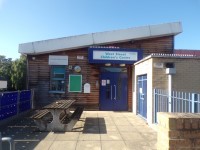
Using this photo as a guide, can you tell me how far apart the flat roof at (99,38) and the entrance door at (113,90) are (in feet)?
6.28

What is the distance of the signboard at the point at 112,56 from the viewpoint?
14.7 m

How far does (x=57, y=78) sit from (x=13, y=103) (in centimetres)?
440

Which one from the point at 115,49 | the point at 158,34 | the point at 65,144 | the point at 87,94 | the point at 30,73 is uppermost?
the point at 158,34

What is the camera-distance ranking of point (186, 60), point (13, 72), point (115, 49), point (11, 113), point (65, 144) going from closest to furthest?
point (65, 144) → point (186, 60) → point (11, 113) → point (115, 49) → point (13, 72)

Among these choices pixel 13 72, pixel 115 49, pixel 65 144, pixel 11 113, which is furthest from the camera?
pixel 13 72

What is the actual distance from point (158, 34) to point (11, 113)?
30.3 ft

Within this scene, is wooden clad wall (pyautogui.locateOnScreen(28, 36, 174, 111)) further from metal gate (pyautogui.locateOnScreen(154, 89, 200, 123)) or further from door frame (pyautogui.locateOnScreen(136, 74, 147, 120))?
metal gate (pyautogui.locateOnScreen(154, 89, 200, 123))

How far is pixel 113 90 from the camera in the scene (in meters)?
15.9

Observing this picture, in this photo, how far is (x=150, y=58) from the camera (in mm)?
10367

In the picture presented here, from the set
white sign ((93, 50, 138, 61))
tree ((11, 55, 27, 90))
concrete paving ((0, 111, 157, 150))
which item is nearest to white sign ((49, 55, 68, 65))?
white sign ((93, 50, 138, 61))

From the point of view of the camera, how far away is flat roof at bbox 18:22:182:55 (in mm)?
15242

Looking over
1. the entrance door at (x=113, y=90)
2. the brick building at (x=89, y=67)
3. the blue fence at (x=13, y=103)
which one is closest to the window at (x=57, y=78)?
the brick building at (x=89, y=67)

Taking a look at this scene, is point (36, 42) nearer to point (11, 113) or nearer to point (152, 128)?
point (11, 113)

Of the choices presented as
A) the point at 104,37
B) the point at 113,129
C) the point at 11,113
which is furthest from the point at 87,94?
the point at 113,129
